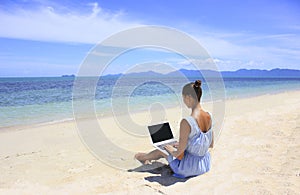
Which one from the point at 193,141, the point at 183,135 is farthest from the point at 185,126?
the point at 193,141

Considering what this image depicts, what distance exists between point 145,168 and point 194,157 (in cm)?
96

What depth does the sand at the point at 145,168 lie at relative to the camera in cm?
334

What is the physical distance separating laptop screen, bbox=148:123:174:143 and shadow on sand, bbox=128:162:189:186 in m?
0.44

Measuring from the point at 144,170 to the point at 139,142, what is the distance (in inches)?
75.7

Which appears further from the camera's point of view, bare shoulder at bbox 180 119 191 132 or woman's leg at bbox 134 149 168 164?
woman's leg at bbox 134 149 168 164

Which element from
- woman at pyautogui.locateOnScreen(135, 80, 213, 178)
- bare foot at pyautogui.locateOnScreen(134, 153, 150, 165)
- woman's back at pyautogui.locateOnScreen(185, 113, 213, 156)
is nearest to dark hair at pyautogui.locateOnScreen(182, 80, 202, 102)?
woman at pyautogui.locateOnScreen(135, 80, 213, 178)

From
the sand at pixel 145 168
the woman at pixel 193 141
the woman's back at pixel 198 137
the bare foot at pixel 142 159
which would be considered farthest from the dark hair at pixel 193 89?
the bare foot at pixel 142 159

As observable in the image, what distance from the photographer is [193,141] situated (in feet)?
11.3

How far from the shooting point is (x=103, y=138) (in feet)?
21.5

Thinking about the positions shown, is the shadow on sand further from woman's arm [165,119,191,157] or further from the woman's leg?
woman's arm [165,119,191,157]

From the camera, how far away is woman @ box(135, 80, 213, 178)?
3369 mm

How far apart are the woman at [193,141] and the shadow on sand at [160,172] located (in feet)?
0.42

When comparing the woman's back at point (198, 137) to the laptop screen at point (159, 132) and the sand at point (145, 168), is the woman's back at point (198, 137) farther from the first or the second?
the laptop screen at point (159, 132)

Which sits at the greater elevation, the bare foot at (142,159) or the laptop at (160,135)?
the laptop at (160,135)
